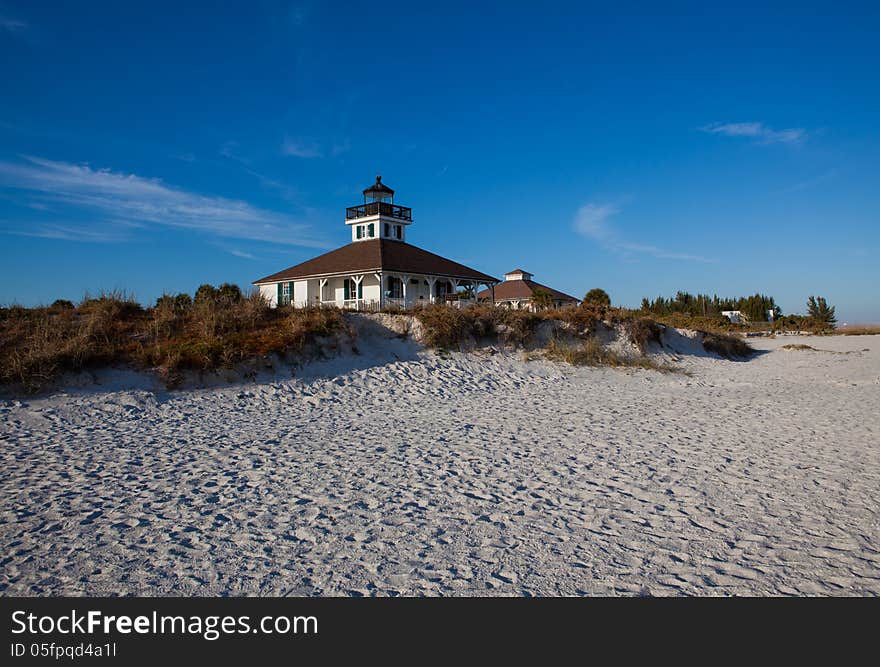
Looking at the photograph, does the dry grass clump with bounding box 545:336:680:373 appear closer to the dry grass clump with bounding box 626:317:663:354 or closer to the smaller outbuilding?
the dry grass clump with bounding box 626:317:663:354

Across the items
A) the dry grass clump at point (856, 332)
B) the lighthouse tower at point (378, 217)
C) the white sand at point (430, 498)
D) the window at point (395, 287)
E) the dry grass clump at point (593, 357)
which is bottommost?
the white sand at point (430, 498)

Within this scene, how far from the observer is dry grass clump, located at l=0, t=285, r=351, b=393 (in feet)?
31.9

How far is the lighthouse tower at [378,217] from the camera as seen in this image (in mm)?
29672

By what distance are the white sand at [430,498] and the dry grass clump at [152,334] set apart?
0.94 m

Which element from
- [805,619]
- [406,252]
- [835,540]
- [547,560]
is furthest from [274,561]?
[406,252]

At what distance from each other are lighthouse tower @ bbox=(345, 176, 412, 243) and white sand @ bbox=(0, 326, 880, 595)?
68.9 feet

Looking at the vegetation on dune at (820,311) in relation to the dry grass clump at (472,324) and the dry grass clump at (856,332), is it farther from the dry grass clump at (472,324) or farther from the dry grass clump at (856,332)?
the dry grass clump at (472,324)

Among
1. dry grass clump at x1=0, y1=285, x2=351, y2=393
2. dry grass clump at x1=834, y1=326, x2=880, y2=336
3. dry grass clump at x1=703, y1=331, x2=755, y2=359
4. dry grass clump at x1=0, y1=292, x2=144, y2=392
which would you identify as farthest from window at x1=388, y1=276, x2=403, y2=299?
dry grass clump at x1=834, y1=326, x2=880, y2=336

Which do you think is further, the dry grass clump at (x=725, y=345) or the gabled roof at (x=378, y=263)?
the gabled roof at (x=378, y=263)

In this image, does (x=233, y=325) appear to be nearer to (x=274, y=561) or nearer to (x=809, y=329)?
(x=274, y=561)

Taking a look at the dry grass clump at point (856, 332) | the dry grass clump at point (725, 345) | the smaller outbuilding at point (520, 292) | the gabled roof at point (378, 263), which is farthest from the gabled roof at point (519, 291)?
the dry grass clump at point (856, 332)

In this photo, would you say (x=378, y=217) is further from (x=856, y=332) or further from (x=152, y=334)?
(x=856, y=332)

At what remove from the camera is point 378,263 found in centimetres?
2430

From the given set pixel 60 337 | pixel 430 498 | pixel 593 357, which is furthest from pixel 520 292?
pixel 430 498
